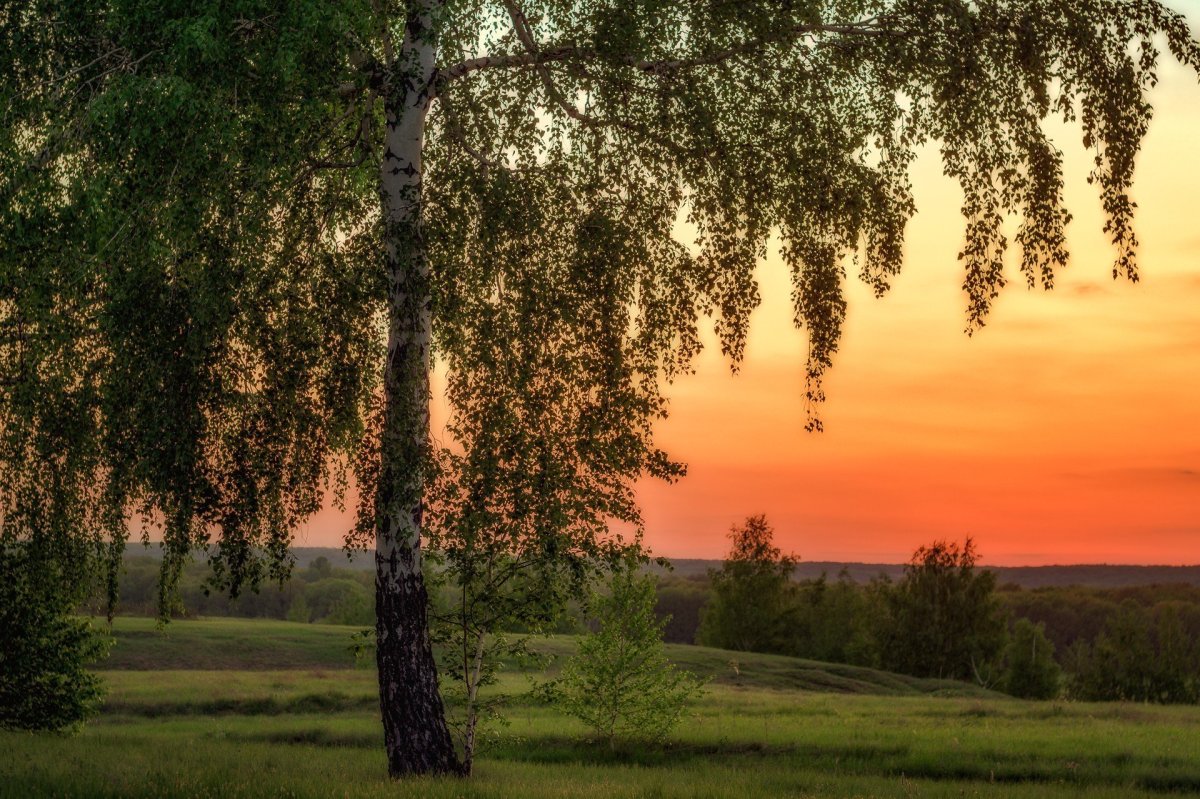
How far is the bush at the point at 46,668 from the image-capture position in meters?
22.4

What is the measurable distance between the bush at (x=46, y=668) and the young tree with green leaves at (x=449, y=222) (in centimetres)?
747

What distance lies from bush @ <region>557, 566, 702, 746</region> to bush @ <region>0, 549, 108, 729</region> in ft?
34.0

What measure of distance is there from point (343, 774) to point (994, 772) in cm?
1361

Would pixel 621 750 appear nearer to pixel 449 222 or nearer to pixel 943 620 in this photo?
pixel 449 222

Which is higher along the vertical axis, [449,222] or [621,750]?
[449,222]

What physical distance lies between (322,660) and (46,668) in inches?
1527

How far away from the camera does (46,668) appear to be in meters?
23.5

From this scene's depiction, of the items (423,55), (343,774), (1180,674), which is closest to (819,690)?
(1180,674)

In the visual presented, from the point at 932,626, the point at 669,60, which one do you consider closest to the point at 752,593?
the point at 932,626

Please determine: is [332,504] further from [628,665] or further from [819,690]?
[819,690]

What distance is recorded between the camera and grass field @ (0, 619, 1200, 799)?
16.5 metres

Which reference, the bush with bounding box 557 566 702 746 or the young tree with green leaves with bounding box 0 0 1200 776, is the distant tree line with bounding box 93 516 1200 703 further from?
the young tree with green leaves with bounding box 0 0 1200 776

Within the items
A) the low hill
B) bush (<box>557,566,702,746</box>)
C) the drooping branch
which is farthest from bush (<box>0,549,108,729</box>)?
the low hill

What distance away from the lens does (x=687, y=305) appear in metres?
16.6
